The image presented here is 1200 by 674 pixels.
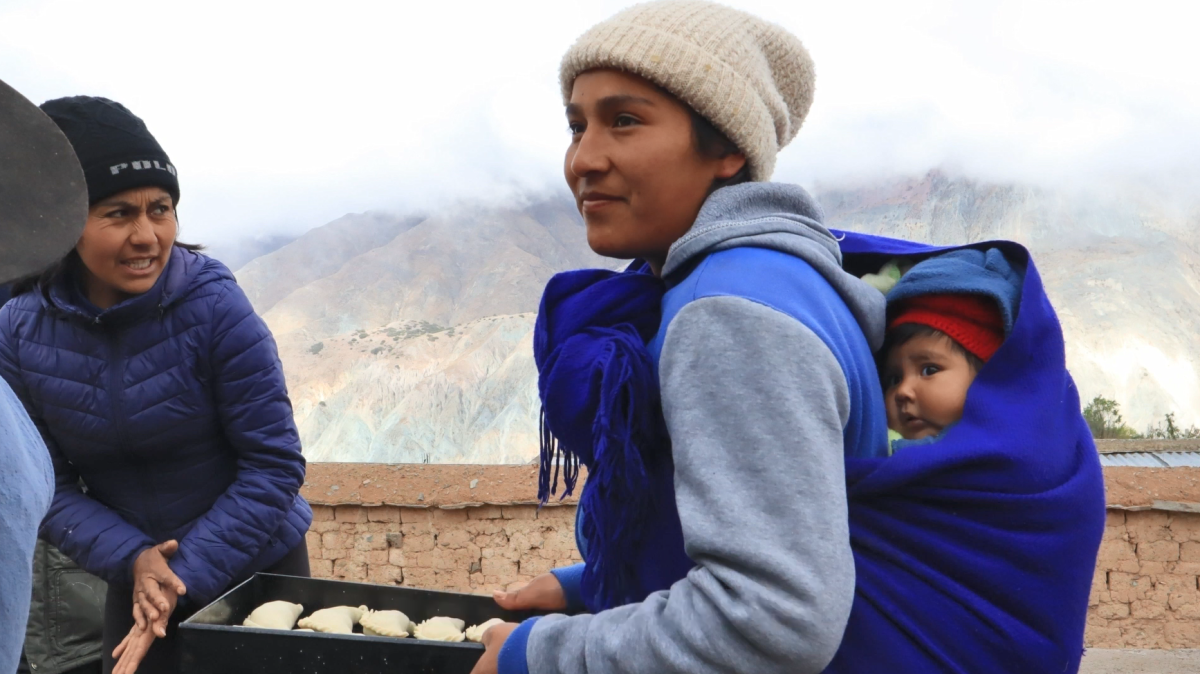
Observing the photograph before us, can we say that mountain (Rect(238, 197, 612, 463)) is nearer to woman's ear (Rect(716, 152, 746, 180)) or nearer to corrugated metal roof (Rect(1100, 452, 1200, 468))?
corrugated metal roof (Rect(1100, 452, 1200, 468))

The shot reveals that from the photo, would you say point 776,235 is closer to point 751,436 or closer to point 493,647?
point 751,436

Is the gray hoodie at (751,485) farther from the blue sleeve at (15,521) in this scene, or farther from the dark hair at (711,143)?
the blue sleeve at (15,521)

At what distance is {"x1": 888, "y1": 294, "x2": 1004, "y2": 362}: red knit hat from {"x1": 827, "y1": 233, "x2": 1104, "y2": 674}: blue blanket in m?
0.15

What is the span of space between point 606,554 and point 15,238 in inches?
33.4

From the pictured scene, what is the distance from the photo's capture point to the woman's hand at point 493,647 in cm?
129

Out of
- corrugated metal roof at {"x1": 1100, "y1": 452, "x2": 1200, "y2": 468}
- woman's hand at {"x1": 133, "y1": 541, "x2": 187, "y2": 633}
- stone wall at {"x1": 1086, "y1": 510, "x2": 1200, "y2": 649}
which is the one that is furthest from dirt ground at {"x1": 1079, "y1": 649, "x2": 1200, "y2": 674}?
corrugated metal roof at {"x1": 1100, "y1": 452, "x2": 1200, "y2": 468}

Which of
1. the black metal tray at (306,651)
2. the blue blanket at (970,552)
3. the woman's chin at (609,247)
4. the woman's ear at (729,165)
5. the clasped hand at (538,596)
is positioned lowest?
the black metal tray at (306,651)

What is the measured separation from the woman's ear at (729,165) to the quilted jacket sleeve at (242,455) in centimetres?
160

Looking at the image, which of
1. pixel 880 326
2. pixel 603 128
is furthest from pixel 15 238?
pixel 880 326

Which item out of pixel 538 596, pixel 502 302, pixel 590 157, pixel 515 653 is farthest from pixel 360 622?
pixel 502 302

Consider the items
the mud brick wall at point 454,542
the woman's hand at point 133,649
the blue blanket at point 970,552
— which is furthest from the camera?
the mud brick wall at point 454,542

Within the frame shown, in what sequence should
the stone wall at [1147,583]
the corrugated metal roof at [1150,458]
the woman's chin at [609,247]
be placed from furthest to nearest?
1. the corrugated metal roof at [1150,458]
2. the stone wall at [1147,583]
3. the woman's chin at [609,247]

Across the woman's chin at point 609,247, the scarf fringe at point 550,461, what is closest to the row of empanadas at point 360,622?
the scarf fringe at point 550,461

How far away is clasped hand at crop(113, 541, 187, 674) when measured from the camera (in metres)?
2.33
